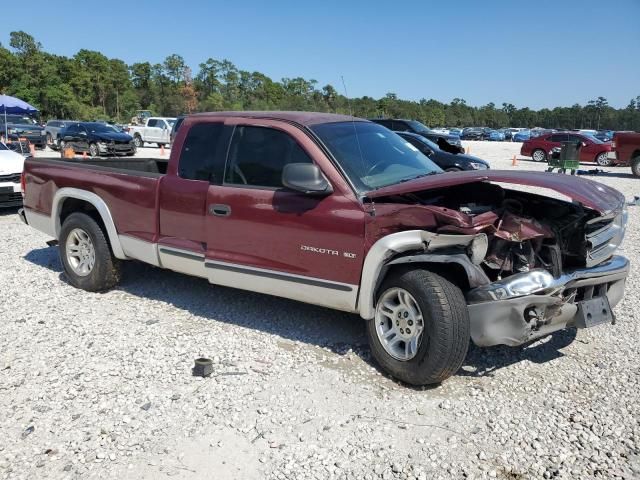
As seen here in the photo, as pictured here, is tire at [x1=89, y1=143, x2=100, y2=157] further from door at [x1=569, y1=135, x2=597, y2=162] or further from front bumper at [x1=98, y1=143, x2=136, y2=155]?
door at [x1=569, y1=135, x2=597, y2=162]

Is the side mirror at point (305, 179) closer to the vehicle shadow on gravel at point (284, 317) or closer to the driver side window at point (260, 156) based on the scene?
the driver side window at point (260, 156)

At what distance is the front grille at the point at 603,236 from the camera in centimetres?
409

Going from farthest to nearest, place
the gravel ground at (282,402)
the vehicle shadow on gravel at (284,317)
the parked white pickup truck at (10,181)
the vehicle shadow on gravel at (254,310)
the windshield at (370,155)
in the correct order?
the parked white pickup truck at (10,181) < the vehicle shadow on gravel at (254,310) < the vehicle shadow on gravel at (284,317) < the windshield at (370,155) < the gravel ground at (282,402)

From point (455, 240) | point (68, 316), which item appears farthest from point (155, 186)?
point (455, 240)

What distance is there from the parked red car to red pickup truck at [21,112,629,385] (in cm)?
2086

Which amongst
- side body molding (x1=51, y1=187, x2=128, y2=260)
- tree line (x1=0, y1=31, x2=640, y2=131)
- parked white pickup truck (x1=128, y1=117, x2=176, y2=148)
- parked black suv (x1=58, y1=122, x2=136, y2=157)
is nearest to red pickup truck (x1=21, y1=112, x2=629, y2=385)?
side body molding (x1=51, y1=187, x2=128, y2=260)

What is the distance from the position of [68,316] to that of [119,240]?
2.87 feet

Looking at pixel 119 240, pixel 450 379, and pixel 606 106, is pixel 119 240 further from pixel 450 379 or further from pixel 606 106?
pixel 606 106

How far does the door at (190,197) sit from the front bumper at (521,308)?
2414 mm

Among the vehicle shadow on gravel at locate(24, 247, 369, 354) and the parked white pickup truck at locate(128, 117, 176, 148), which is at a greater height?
the parked white pickup truck at locate(128, 117, 176, 148)

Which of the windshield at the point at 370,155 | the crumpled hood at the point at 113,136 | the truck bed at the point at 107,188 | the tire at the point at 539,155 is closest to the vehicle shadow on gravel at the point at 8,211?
the truck bed at the point at 107,188

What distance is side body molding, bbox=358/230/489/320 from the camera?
3654mm

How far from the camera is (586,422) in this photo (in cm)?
341

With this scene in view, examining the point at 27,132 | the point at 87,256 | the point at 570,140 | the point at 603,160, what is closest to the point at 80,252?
the point at 87,256
